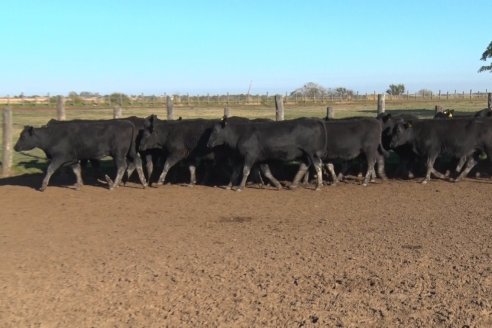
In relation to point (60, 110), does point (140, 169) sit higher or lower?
lower

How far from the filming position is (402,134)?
12.5 m

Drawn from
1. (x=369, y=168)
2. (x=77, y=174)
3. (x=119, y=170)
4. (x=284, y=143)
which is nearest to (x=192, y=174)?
(x=119, y=170)

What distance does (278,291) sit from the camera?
5.30 metres

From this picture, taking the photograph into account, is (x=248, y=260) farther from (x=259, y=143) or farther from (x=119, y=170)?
(x=119, y=170)

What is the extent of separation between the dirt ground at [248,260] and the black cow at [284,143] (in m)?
1.14

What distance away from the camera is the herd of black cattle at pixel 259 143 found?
11.7m

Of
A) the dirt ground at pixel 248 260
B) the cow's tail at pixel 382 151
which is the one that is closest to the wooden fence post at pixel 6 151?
the dirt ground at pixel 248 260

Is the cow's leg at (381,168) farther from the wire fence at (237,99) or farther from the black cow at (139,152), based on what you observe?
the wire fence at (237,99)

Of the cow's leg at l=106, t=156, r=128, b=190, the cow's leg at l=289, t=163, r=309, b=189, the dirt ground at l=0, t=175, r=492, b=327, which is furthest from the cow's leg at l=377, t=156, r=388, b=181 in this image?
the cow's leg at l=106, t=156, r=128, b=190

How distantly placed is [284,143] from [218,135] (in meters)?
1.43

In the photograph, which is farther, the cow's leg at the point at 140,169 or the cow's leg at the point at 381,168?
the cow's leg at the point at 381,168

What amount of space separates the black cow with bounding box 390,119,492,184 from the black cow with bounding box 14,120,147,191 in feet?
18.9

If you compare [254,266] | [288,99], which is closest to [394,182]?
[254,266]

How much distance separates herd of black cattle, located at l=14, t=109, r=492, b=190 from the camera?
1169 centimetres
